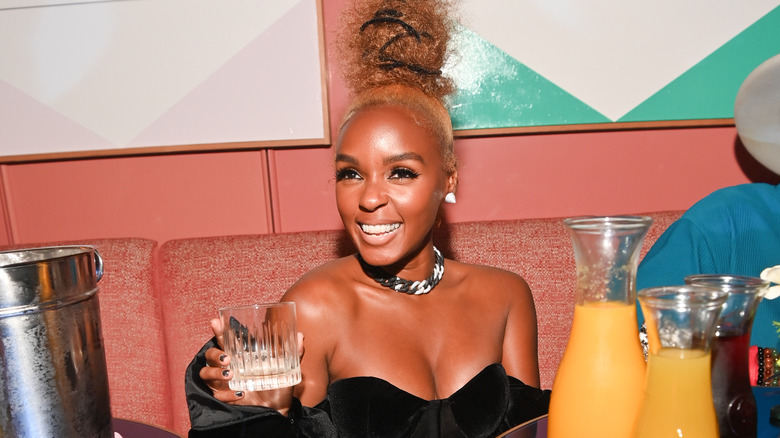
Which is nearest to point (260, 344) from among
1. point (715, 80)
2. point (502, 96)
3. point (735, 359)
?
point (735, 359)

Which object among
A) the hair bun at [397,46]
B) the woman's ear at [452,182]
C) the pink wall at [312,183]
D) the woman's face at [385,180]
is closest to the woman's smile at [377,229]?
the woman's face at [385,180]

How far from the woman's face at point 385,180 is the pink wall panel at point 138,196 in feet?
2.72

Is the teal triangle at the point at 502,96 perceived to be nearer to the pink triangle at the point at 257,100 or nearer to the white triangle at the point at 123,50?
the pink triangle at the point at 257,100

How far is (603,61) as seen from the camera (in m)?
2.06

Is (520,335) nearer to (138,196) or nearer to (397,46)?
(397,46)

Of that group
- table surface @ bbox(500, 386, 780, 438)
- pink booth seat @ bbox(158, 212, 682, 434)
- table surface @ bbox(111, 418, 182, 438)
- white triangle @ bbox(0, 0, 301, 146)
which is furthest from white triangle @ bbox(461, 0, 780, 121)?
table surface @ bbox(111, 418, 182, 438)

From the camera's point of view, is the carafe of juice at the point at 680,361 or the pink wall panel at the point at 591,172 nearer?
the carafe of juice at the point at 680,361

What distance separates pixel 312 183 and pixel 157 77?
0.58 m

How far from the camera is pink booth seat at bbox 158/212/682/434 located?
1778 mm

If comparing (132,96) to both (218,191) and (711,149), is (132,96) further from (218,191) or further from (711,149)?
(711,149)

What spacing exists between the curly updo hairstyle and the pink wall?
0.61 meters

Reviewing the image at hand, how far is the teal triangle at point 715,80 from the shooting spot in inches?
81.9

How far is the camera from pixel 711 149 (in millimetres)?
2143

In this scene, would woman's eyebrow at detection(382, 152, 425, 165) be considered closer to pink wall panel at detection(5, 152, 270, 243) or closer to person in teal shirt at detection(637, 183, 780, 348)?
person in teal shirt at detection(637, 183, 780, 348)
